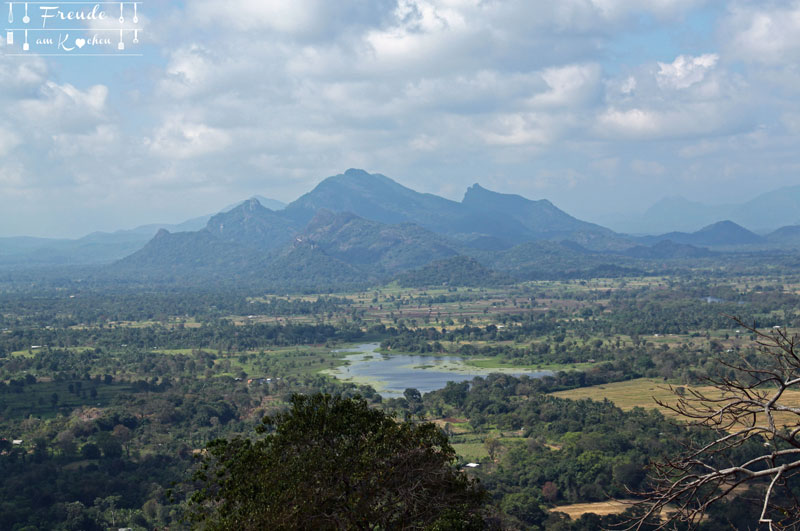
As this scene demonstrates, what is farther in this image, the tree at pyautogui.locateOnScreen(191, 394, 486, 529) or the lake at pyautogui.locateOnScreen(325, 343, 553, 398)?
the lake at pyautogui.locateOnScreen(325, 343, 553, 398)

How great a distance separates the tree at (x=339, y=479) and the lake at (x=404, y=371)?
48.1 meters

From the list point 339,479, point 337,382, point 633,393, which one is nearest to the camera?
point 339,479

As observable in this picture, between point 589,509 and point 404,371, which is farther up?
point 404,371

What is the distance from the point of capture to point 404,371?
82875 millimetres

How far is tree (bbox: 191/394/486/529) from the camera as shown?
590 inches

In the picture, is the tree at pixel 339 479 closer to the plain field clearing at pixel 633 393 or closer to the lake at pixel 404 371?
the plain field clearing at pixel 633 393

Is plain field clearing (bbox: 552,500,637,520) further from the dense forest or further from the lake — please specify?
the lake

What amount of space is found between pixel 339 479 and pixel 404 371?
67.2 m

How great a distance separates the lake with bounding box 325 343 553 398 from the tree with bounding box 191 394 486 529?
48.1m

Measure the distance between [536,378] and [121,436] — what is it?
127 feet

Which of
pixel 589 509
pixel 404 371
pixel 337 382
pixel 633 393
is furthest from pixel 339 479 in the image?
pixel 404 371

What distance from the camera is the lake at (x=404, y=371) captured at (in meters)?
72.9

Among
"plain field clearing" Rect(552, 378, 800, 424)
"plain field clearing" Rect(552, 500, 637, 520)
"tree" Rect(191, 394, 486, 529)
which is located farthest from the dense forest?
"tree" Rect(191, 394, 486, 529)

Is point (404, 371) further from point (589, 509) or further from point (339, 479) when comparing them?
point (339, 479)
